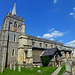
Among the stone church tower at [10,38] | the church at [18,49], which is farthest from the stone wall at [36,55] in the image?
the stone church tower at [10,38]

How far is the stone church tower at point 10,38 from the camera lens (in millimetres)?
23883

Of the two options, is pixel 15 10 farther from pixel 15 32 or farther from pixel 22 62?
pixel 22 62

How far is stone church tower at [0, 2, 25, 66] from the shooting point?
2388cm

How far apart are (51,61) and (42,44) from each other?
9.12 m

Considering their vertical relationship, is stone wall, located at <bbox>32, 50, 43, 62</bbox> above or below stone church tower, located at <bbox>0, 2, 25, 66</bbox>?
below

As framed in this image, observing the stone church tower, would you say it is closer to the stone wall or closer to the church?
the church

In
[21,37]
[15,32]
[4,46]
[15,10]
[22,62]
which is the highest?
[15,10]

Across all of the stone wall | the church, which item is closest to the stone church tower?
the church

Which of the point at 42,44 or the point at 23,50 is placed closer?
the point at 23,50

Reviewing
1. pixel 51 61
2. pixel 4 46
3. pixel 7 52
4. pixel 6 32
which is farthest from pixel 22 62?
pixel 6 32

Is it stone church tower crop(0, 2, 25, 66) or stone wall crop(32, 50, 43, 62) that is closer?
stone church tower crop(0, 2, 25, 66)

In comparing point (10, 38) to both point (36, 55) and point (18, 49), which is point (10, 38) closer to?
point (18, 49)

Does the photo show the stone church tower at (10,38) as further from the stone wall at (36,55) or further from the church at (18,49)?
the stone wall at (36,55)

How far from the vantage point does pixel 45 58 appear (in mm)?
22859
